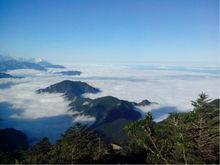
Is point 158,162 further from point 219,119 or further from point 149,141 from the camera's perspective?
point 219,119

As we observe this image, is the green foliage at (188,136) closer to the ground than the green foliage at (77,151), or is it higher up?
higher up

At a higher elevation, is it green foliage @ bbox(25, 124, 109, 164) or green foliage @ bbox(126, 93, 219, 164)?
green foliage @ bbox(126, 93, 219, 164)

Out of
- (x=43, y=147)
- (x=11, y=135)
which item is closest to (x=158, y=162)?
(x=43, y=147)

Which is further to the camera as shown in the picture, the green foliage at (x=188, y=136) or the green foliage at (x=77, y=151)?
the green foliage at (x=77, y=151)

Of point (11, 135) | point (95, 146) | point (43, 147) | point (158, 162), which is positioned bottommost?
point (11, 135)

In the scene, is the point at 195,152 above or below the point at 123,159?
above

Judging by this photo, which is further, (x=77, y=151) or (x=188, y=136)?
(x=77, y=151)

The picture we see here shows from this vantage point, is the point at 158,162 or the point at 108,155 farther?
the point at 108,155

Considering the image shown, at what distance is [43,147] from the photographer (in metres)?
53.0

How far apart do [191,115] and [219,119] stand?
218cm

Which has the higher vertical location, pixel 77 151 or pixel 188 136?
pixel 188 136

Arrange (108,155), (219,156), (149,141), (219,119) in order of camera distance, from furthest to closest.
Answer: (108,155)
(149,141)
(219,119)
(219,156)

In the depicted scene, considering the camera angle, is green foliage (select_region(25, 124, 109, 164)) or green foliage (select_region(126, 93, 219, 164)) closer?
green foliage (select_region(126, 93, 219, 164))

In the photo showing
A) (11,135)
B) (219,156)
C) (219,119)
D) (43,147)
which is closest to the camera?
(219,156)
